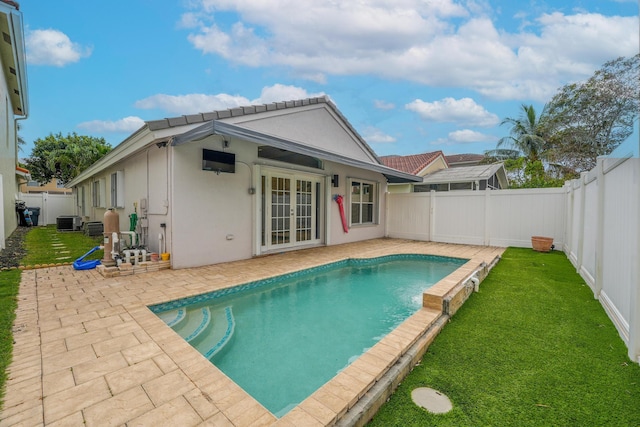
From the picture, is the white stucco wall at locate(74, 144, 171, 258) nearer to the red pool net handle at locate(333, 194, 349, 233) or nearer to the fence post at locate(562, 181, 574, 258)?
the red pool net handle at locate(333, 194, 349, 233)

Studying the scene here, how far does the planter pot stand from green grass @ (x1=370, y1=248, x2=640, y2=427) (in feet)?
17.5

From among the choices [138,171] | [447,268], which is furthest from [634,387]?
[138,171]

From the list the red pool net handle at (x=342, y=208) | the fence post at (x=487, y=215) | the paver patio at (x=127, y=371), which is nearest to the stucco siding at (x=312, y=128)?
the red pool net handle at (x=342, y=208)

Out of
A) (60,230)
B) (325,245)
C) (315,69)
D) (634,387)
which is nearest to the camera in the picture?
(634,387)

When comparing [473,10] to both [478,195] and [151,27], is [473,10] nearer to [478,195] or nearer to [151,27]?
[478,195]

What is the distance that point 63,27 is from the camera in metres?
14.0

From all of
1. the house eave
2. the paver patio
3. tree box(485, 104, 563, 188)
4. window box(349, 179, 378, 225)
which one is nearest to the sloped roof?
tree box(485, 104, 563, 188)

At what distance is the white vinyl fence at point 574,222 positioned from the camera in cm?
340

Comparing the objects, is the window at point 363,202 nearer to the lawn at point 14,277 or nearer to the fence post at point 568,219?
the fence post at point 568,219

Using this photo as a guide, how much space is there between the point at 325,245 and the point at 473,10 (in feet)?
32.0

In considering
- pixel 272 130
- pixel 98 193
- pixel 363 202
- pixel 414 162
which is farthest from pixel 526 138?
pixel 98 193

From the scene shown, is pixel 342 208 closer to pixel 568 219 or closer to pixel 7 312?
pixel 568 219

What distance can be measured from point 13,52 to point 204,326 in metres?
11.5

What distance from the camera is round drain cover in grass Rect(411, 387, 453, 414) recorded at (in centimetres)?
240
